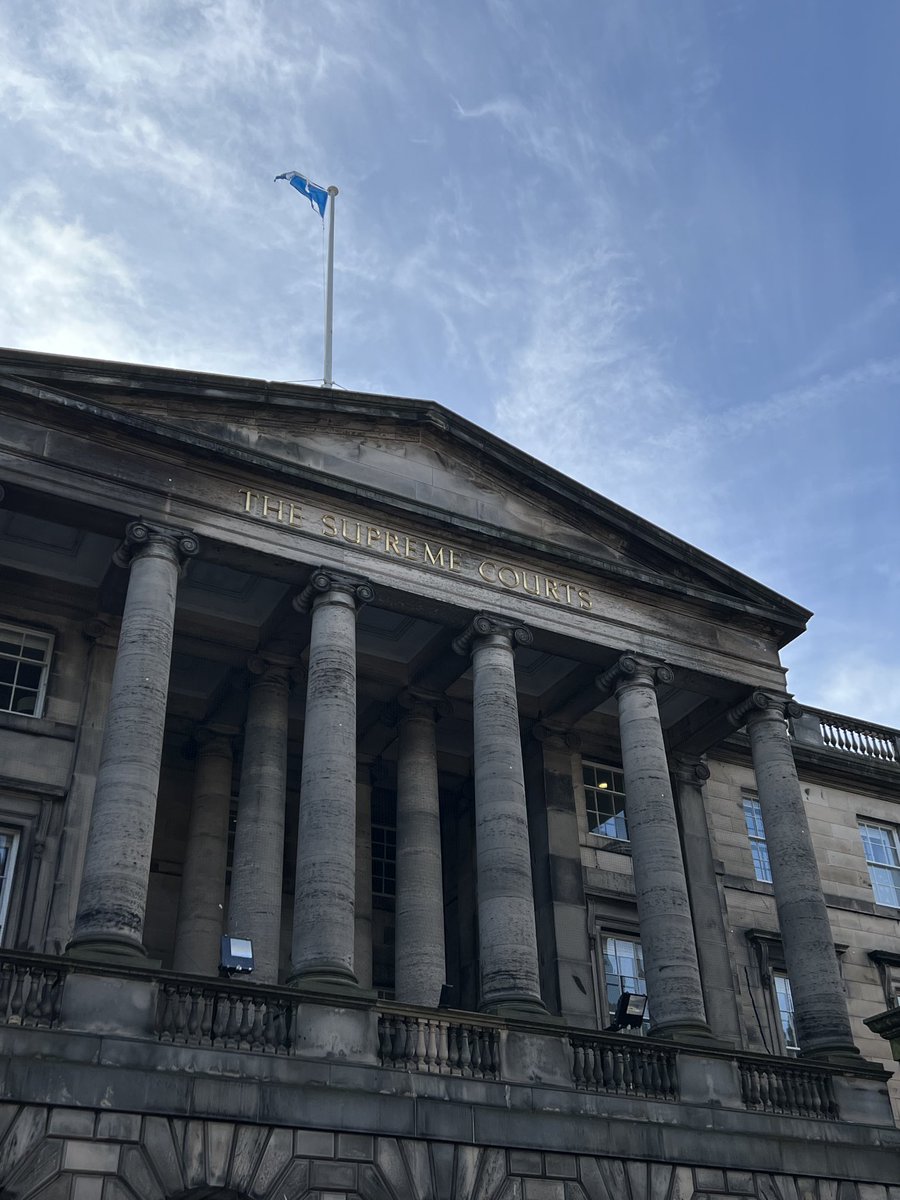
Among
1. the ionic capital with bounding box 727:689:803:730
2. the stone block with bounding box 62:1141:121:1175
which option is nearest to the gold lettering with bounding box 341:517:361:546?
the ionic capital with bounding box 727:689:803:730

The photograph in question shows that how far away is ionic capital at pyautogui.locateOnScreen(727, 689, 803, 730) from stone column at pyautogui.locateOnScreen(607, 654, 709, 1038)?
234 centimetres

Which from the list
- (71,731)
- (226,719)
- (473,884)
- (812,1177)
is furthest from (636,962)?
(71,731)

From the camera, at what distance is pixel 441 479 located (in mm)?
28703

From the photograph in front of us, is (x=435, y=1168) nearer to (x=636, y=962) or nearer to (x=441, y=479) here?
Result: (x=636, y=962)

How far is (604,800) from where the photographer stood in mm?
32000

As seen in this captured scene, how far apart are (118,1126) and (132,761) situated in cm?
566

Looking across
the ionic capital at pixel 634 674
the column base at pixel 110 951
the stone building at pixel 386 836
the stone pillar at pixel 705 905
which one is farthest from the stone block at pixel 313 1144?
the ionic capital at pixel 634 674

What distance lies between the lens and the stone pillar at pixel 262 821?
24.9m

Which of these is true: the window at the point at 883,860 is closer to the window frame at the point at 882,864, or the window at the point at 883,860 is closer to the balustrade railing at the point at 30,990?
the window frame at the point at 882,864

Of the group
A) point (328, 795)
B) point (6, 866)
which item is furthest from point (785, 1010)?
point (6, 866)

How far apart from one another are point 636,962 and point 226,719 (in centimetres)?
1064

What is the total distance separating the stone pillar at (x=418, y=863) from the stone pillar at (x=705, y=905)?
6.23 metres

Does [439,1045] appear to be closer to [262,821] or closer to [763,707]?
[262,821]

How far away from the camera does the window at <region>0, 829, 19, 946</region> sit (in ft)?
76.8
